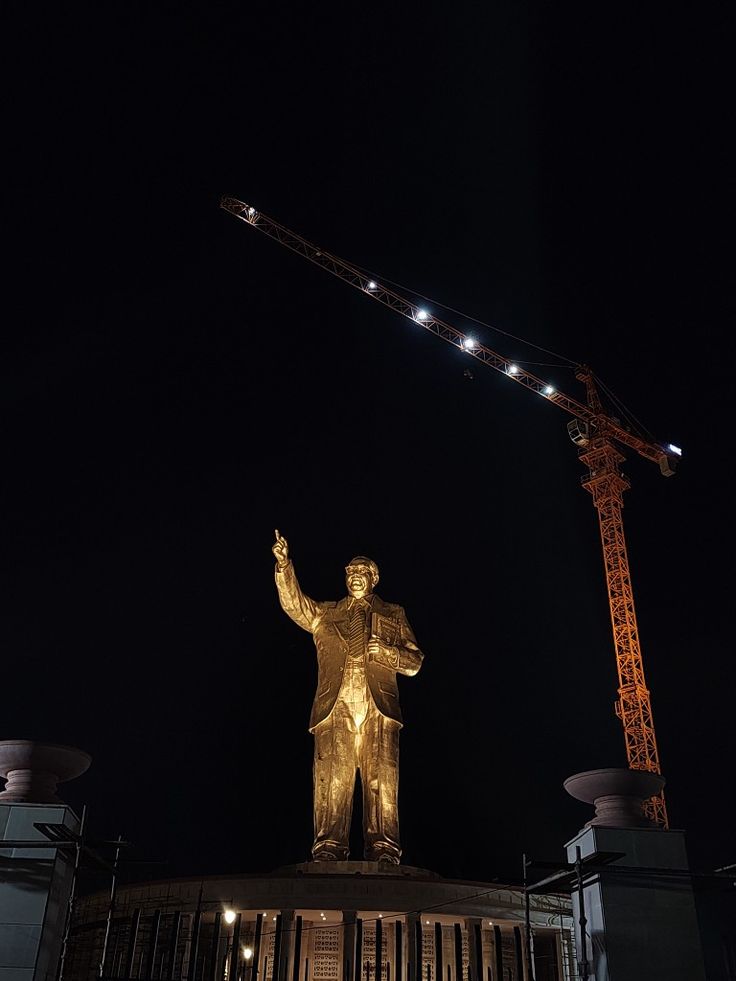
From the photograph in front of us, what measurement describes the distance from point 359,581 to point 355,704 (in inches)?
90.9

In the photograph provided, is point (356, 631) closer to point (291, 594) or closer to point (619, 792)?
point (291, 594)

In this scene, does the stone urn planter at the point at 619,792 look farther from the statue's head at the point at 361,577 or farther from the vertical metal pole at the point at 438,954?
the statue's head at the point at 361,577

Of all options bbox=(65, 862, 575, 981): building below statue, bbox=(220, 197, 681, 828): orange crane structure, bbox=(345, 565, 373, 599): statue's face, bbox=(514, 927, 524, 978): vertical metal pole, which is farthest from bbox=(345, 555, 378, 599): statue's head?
bbox=(220, 197, 681, 828): orange crane structure

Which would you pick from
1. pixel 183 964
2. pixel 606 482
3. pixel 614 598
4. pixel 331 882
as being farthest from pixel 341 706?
pixel 606 482

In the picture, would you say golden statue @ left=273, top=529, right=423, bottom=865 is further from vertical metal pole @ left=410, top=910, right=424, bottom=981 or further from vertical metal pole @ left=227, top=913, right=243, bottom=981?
vertical metal pole @ left=227, top=913, right=243, bottom=981

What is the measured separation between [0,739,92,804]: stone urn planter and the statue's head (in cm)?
859

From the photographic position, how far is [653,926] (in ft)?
27.8

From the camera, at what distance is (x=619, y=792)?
365 inches

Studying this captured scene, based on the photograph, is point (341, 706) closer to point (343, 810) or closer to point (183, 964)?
point (343, 810)

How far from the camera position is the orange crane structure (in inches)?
1387

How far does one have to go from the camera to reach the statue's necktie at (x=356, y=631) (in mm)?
16922

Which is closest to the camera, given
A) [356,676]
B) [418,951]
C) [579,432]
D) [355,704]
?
[418,951]

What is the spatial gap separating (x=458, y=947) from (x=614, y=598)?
24.4m

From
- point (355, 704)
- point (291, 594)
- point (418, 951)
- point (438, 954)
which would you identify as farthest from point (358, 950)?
point (291, 594)
